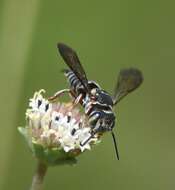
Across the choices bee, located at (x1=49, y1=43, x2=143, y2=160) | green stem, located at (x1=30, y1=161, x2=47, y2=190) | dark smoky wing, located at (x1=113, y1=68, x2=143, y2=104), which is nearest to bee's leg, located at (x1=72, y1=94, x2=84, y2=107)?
bee, located at (x1=49, y1=43, x2=143, y2=160)

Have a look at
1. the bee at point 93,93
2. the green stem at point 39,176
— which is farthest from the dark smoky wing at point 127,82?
the green stem at point 39,176

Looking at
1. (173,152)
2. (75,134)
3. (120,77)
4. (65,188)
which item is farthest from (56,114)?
(173,152)

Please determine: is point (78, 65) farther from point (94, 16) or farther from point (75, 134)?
point (94, 16)

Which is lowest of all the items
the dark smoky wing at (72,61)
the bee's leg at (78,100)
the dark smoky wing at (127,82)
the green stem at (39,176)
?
the green stem at (39,176)

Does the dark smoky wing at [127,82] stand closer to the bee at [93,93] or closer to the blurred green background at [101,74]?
the bee at [93,93]

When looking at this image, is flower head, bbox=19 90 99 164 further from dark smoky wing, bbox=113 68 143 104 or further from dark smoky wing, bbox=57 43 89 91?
dark smoky wing, bbox=113 68 143 104

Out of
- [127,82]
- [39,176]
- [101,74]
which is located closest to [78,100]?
[127,82]

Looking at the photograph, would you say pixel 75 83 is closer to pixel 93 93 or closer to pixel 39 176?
pixel 93 93
